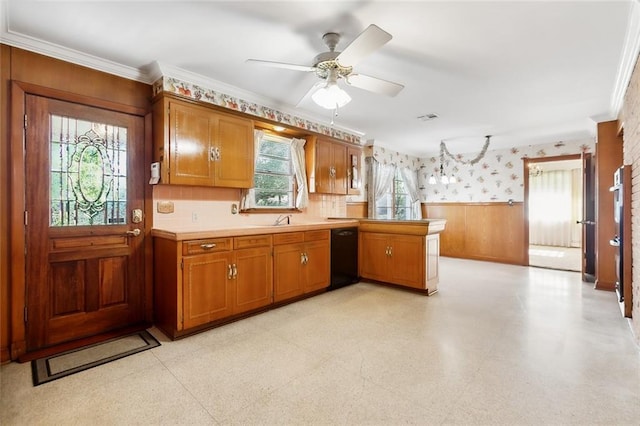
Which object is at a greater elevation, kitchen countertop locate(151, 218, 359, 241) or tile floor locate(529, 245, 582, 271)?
kitchen countertop locate(151, 218, 359, 241)

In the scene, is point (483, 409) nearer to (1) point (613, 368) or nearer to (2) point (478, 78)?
(1) point (613, 368)

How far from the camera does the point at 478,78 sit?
3.16 metres

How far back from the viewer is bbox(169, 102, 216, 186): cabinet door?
2.99 meters

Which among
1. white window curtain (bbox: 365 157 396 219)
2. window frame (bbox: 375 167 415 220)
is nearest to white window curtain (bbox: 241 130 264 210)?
white window curtain (bbox: 365 157 396 219)

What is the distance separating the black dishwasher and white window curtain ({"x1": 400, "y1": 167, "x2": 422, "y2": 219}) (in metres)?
3.30

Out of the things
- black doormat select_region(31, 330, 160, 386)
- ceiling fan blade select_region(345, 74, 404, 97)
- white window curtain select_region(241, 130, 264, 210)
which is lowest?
black doormat select_region(31, 330, 160, 386)

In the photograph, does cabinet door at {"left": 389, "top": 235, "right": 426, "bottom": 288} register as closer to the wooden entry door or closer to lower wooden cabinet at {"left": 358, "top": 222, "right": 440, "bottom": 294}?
lower wooden cabinet at {"left": 358, "top": 222, "right": 440, "bottom": 294}

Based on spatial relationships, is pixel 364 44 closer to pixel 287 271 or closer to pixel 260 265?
pixel 260 265

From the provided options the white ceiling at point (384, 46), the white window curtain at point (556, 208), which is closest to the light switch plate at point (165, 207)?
the white ceiling at point (384, 46)

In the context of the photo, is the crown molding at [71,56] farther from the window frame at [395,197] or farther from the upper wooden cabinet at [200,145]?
the window frame at [395,197]

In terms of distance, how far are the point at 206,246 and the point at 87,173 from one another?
1263mm

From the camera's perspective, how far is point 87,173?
2764 mm

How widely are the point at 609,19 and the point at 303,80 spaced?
2.51m

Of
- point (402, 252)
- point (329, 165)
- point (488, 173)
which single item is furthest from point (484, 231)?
point (329, 165)
